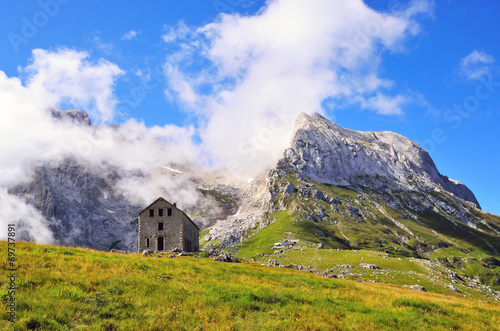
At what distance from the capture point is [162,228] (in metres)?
80.9

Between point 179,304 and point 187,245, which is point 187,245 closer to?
point 187,245

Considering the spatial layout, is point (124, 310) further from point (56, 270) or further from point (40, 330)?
point (56, 270)

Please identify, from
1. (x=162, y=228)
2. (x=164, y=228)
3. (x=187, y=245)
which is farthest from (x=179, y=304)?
Result: (x=187, y=245)

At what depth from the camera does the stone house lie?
79.9m

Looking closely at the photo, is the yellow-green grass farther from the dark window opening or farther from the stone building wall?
the dark window opening

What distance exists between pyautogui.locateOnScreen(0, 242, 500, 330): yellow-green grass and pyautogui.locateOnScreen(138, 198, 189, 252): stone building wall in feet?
189

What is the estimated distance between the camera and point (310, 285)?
25141 mm

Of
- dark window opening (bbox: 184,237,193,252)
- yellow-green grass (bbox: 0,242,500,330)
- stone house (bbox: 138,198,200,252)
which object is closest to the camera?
yellow-green grass (bbox: 0,242,500,330)

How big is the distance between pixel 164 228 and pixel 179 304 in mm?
67429

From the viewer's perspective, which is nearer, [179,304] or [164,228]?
[179,304]

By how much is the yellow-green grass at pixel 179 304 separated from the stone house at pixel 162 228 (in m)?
57.7

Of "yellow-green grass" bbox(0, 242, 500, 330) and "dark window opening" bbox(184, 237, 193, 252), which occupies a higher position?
"dark window opening" bbox(184, 237, 193, 252)

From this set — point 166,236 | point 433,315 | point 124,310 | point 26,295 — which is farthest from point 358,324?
point 166,236

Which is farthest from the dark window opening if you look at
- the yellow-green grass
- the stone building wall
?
the yellow-green grass
